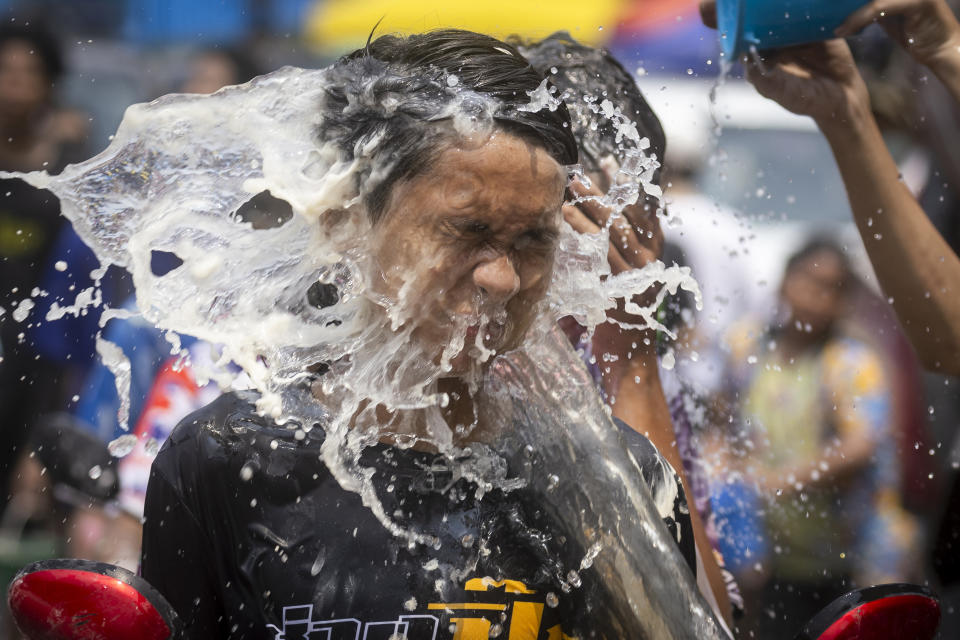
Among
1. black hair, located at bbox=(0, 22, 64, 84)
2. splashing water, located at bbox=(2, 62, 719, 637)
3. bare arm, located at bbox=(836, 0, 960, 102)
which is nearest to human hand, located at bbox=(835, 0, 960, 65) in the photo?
bare arm, located at bbox=(836, 0, 960, 102)

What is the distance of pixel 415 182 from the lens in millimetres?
1735

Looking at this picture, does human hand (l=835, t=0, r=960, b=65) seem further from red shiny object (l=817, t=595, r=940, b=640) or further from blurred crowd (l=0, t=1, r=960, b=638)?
red shiny object (l=817, t=595, r=940, b=640)

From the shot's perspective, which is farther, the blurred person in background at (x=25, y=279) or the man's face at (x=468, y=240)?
the blurred person in background at (x=25, y=279)

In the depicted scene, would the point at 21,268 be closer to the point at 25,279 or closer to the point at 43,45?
the point at 25,279

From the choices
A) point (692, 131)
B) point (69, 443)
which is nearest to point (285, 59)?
point (692, 131)

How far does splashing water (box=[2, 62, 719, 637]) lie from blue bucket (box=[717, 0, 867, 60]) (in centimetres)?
62

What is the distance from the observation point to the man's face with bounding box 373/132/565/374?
1703 mm

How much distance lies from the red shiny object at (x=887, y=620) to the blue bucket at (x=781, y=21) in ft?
3.99

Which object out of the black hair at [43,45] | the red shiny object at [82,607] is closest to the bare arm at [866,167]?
the red shiny object at [82,607]

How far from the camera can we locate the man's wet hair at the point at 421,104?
174 cm

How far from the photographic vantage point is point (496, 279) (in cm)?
170

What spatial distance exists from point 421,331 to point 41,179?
2.32ft

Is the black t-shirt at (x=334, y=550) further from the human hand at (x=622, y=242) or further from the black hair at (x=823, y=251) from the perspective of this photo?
the black hair at (x=823, y=251)

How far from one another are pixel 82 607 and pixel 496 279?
78 centimetres
